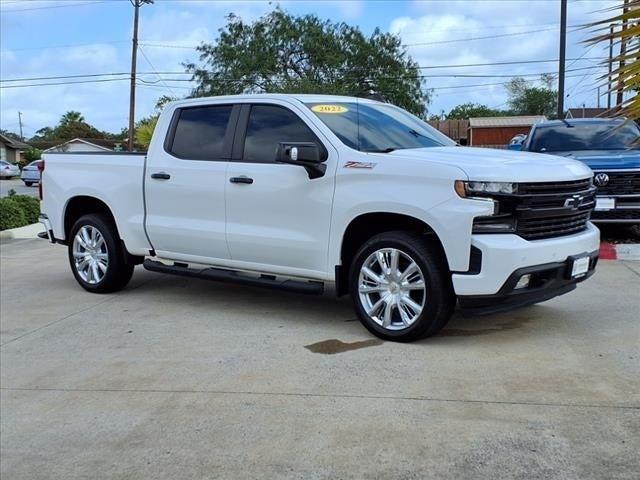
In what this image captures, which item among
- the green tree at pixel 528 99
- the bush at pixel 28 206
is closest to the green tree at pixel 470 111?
the green tree at pixel 528 99

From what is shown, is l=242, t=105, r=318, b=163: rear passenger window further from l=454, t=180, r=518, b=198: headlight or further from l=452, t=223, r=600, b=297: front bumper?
l=452, t=223, r=600, b=297: front bumper

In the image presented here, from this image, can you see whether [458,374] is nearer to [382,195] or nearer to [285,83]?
[382,195]

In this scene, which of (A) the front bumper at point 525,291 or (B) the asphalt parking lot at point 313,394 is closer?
(B) the asphalt parking lot at point 313,394

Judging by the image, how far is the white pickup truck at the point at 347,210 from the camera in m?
4.77

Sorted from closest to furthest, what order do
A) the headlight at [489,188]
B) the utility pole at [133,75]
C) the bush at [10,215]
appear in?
the headlight at [489,188] → the bush at [10,215] → the utility pole at [133,75]

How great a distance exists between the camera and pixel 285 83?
42.9 metres

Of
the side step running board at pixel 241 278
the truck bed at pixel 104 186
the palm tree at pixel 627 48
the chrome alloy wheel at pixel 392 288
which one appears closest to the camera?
the palm tree at pixel 627 48

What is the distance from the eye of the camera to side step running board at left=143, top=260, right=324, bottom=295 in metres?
5.72

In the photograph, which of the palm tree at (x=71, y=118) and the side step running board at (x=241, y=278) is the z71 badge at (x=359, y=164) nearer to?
the side step running board at (x=241, y=278)

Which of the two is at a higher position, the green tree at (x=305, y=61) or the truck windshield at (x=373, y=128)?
the green tree at (x=305, y=61)

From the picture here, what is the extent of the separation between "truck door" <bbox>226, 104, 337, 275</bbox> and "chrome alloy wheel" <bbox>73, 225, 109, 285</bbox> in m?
1.91

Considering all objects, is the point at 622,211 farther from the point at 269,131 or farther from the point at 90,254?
the point at 90,254

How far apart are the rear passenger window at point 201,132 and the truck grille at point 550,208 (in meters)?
2.83

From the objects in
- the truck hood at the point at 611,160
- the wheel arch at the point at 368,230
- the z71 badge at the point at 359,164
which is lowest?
the wheel arch at the point at 368,230
